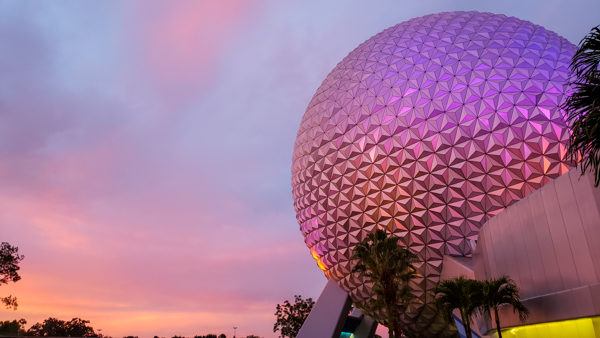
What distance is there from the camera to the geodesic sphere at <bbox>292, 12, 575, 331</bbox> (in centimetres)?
2228

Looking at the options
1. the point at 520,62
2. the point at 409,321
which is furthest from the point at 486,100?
the point at 409,321

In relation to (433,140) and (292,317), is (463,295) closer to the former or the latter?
(433,140)

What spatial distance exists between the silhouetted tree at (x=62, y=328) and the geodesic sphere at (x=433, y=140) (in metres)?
80.1

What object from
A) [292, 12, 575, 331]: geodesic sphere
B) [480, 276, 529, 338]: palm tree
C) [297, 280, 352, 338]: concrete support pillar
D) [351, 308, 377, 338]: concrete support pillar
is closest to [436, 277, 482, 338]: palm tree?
[480, 276, 529, 338]: palm tree

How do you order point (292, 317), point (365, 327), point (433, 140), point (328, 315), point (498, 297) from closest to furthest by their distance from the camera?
point (498, 297) < point (433, 140) < point (328, 315) < point (365, 327) < point (292, 317)

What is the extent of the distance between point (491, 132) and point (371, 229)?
26.6 feet

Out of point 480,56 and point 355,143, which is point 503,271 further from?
point 480,56

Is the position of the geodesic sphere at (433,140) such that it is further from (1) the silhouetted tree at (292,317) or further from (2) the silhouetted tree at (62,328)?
(2) the silhouetted tree at (62,328)

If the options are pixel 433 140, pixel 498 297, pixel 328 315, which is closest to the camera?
pixel 498 297

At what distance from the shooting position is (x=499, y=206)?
72.7 feet

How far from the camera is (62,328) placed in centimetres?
8881

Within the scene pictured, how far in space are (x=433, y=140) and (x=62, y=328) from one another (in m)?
91.1

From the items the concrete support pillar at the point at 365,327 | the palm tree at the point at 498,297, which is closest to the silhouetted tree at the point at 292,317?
the concrete support pillar at the point at 365,327

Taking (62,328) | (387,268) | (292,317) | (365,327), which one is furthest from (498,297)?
(62,328)
